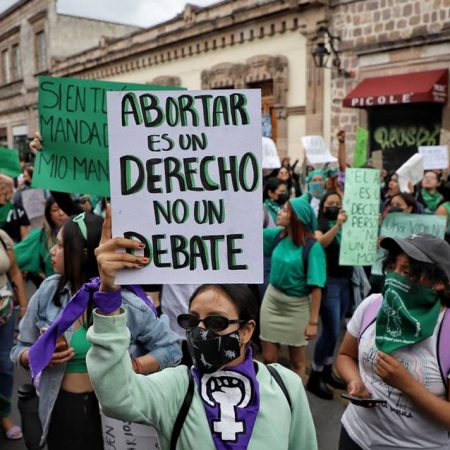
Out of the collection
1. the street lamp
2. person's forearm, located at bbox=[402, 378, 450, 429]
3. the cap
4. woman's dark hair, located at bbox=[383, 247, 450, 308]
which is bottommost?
person's forearm, located at bbox=[402, 378, 450, 429]

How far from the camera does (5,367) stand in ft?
11.5

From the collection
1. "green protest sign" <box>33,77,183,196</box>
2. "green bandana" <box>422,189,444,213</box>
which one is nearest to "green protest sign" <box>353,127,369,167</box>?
"green bandana" <box>422,189,444,213</box>

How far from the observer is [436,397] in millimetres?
1859

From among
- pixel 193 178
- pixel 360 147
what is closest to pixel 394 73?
pixel 360 147

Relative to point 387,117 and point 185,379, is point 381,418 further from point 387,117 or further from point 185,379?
point 387,117

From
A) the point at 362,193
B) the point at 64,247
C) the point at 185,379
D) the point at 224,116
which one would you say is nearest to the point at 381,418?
the point at 185,379

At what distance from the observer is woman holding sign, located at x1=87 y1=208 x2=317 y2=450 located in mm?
1448

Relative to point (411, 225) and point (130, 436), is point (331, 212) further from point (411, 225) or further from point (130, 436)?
point (130, 436)

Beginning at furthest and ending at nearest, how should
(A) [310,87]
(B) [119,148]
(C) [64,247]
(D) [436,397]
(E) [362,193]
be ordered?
1. (A) [310,87]
2. (E) [362,193]
3. (C) [64,247]
4. (D) [436,397]
5. (B) [119,148]

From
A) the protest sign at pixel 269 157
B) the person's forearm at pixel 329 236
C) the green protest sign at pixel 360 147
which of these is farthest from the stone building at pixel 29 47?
the person's forearm at pixel 329 236

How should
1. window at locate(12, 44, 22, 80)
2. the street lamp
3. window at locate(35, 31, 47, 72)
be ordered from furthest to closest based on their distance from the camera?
window at locate(12, 44, 22, 80) < window at locate(35, 31, 47, 72) < the street lamp

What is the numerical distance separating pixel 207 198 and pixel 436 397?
1.12 metres

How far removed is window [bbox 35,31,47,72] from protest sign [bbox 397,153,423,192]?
25.4m

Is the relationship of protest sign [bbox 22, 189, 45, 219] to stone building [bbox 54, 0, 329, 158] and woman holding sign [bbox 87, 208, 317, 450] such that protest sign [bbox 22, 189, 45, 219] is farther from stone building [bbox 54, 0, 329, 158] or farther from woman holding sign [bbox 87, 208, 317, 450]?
stone building [bbox 54, 0, 329, 158]
